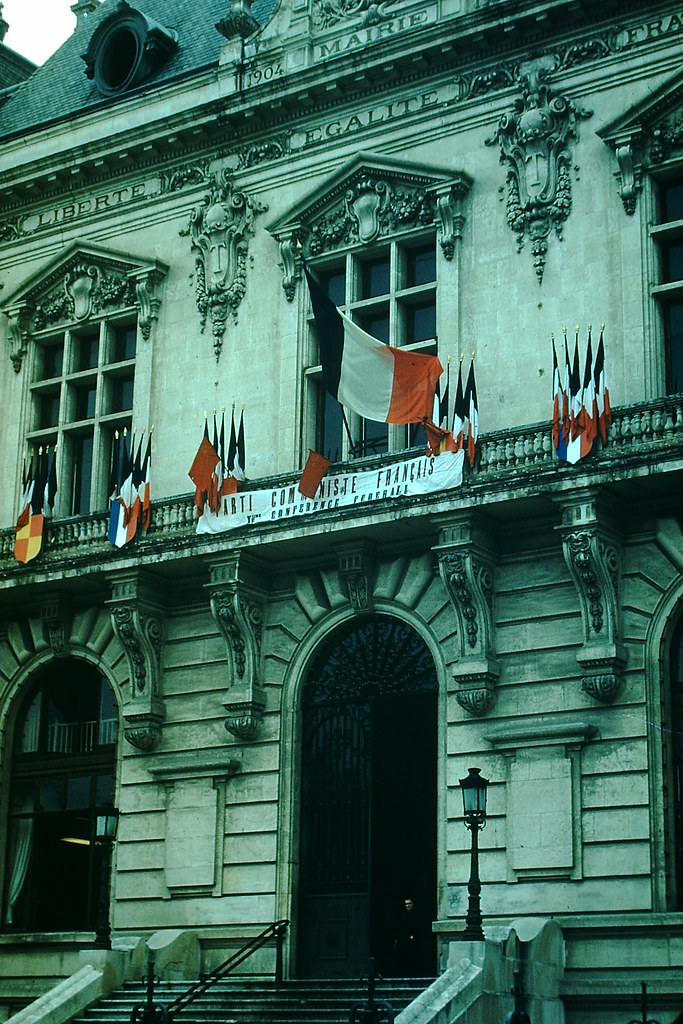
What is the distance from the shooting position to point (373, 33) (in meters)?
32.3

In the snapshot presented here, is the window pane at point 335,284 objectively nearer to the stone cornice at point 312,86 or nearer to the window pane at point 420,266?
the window pane at point 420,266

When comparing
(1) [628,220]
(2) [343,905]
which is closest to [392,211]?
(1) [628,220]

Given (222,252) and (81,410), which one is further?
(81,410)

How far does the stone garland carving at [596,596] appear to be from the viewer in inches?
1030

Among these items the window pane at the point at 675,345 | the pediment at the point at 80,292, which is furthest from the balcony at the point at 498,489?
the pediment at the point at 80,292

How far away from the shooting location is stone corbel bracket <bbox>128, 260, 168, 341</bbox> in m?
34.0

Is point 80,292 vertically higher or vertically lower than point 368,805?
higher

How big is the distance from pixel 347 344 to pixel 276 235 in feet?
12.9

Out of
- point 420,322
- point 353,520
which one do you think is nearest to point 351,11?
point 420,322

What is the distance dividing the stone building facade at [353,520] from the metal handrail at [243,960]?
0.33 metres

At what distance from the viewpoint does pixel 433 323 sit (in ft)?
101

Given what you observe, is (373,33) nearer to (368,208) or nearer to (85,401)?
(368,208)

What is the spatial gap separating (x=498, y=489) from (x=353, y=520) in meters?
2.86

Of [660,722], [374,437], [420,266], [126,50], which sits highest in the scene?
[126,50]
